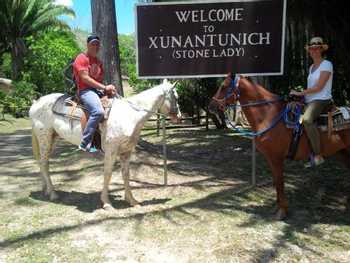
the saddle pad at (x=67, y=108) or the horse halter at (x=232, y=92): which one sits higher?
the horse halter at (x=232, y=92)

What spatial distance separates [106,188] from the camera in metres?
6.11

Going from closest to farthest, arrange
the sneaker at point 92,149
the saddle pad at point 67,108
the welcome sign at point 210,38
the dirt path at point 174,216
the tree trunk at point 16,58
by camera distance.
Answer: the dirt path at point 174,216, the sneaker at point 92,149, the saddle pad at point 67,108, the welcome sign at point 210,38, the tree trunk at point 16,58

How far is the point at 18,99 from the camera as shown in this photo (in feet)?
70.5

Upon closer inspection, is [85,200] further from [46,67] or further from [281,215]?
[46,67]

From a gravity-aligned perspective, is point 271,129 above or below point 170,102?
below

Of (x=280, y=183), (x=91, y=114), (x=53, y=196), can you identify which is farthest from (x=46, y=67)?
(x=280, y=183)

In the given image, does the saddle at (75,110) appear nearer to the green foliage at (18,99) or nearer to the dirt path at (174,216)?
the dirt path at (174,216)

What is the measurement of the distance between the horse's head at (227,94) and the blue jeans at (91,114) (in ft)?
4.85

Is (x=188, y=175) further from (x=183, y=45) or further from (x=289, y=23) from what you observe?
(x=289, y=23)

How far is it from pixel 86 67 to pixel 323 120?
307cm

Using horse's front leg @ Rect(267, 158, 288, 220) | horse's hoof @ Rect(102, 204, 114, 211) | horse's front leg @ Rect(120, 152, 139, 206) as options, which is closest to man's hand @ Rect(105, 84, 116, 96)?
horse's front leg @ Rect(120, 152, 139, 206)

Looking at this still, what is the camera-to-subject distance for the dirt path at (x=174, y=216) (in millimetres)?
4879

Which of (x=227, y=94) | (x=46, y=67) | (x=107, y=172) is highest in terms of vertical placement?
(x=46, y=67)

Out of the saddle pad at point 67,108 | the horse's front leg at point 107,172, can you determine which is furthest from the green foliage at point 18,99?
the horse's front leg at point 107,172
